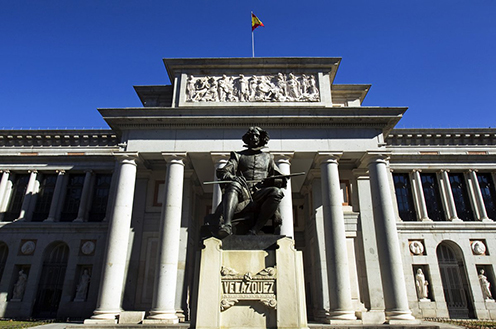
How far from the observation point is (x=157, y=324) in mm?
17531

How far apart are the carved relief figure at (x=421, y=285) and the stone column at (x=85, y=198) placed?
26148 mm

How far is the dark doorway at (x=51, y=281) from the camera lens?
1059 inches

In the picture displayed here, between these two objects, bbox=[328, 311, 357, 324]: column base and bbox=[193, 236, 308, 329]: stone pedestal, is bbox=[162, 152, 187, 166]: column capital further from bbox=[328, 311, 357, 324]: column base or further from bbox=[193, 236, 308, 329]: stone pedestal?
bbox=[193, 236, 308, 329]: stone pedestal

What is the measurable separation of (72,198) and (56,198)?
3.94 ft

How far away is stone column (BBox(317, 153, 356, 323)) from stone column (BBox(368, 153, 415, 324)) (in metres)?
2.03

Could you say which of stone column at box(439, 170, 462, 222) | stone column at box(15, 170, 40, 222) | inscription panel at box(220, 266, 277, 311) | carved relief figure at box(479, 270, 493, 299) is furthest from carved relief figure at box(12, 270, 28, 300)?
carved relief figure at box(479, 270, 493, 299)

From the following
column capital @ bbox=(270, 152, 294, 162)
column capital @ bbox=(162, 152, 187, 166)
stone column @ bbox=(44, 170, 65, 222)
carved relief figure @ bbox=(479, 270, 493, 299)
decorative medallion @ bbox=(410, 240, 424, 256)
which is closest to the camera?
column capital @ bbox=(270, 152, 294, 162)

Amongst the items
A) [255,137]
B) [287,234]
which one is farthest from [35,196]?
[255,137]

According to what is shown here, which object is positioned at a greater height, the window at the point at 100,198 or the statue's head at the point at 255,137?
the window at the point at 100,198

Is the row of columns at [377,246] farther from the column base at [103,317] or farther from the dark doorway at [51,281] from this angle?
the dark doorway at [51,281]

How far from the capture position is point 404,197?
29609 mm

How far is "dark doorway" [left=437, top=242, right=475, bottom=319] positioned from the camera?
26125 mm

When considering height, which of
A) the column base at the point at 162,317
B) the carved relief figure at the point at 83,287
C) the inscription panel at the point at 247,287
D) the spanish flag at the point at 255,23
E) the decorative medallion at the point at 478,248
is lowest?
the column base at the point at 162,317

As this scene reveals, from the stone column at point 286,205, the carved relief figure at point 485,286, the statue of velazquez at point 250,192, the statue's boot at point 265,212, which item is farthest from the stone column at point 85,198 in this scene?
the carved relief figure at point 485,286
